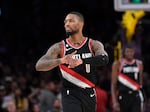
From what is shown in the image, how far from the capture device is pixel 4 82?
572 inches

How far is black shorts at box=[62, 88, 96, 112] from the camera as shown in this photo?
6.72m

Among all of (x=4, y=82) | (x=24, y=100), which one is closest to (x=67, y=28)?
(x=24, y=100)

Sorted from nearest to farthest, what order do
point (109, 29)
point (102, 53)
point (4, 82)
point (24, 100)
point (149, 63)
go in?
1. point (102, 53)
2. point (24, 100)
3. point (4, 82)
4. point (149, 63)
5. point (109, 29)

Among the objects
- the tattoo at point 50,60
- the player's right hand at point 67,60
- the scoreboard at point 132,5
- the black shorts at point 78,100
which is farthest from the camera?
the scoreboard at point 132,5

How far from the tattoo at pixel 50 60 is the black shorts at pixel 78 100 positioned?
1.46 ft

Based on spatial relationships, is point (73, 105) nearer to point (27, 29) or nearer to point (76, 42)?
point (76, 42)

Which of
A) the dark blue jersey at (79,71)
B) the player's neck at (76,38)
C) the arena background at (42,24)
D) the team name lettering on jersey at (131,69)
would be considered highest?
the player's neck at (76,38)

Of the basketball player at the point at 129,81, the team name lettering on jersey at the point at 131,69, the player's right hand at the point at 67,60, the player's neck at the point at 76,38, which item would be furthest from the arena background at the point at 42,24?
the player's right hand at the point at 67,60

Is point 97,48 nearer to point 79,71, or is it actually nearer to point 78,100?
point 79,71

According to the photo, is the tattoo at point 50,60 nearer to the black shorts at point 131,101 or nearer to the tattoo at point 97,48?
the tattoo at point 97,48

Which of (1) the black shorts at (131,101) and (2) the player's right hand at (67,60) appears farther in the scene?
(1) the black shorts at (131,101)

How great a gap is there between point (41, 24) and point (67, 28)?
14.0 metres

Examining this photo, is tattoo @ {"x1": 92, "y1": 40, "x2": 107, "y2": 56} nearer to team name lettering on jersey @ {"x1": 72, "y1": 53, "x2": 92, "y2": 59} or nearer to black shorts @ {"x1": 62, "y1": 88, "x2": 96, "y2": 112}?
team name lettering on jersey @ {"x1": 72, "y1": 53, "x2": 92, "y2": 59}

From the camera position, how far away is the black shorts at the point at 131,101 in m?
9.84
